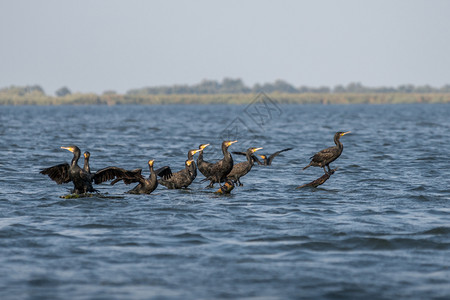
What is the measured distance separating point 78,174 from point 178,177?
9.72ft

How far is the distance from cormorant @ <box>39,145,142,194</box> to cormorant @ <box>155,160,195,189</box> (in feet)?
5.61

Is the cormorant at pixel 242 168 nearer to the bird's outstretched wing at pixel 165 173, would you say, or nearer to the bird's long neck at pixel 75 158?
the bird's outstretched wing at pixel 165 173

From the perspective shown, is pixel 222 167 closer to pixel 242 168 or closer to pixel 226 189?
pixel 226 189

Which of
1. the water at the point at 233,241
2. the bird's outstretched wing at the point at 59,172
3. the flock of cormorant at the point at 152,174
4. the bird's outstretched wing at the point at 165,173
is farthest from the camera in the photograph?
the bird's outstretched wing at the point at 165,173

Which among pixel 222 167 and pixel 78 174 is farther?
pixel 222 167

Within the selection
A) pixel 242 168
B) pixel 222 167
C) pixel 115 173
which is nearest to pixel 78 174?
pixel 115 173

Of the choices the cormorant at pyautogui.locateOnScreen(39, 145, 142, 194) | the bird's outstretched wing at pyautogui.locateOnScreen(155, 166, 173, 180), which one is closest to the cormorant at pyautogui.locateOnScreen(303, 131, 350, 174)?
the bird's outstretched wing at pyautogui.locateOnScreen(155, 166, 173, 180)

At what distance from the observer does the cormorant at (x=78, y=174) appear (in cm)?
1552

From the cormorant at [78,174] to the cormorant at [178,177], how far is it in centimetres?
171

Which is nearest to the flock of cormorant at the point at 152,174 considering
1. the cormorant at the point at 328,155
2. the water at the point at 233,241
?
the cormorant at the point at 328,155

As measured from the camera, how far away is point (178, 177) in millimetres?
17484

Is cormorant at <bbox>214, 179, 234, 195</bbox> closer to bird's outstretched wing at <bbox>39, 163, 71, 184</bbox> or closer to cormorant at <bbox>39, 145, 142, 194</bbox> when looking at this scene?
cormorant at <bbox>39, 145, 142, 194</bbox>

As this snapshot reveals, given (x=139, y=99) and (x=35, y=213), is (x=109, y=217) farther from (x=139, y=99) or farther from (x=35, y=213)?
(x=139, y=99)

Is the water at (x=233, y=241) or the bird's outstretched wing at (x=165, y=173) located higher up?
the bird's outstretched wing at (x=165, y=173)
